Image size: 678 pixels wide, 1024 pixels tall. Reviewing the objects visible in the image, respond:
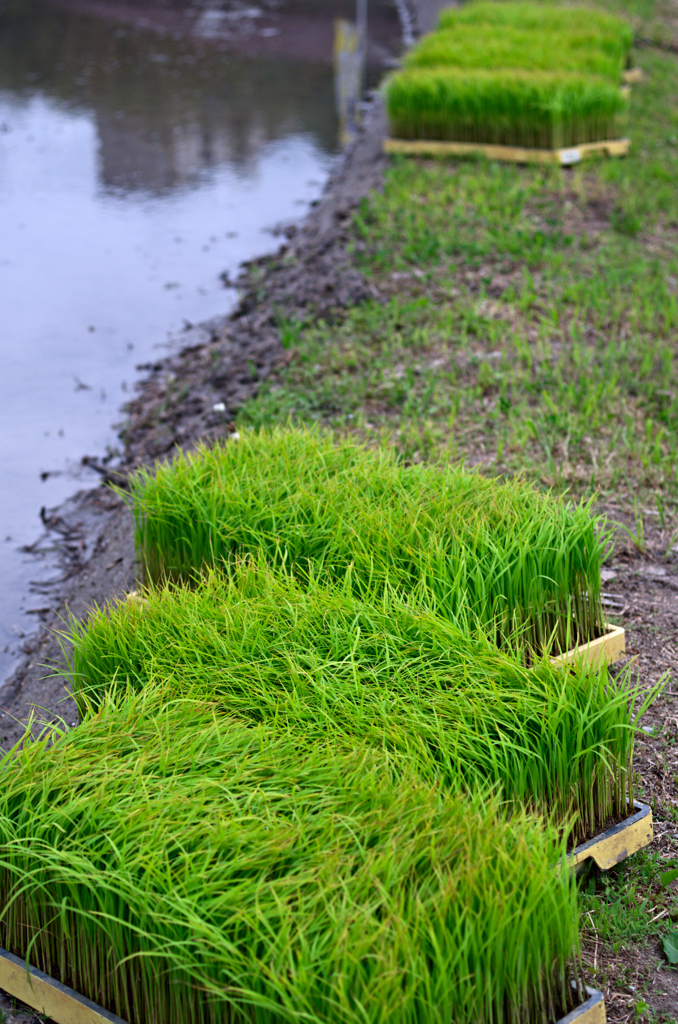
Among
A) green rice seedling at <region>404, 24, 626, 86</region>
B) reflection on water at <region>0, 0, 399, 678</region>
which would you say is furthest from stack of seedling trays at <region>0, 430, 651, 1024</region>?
green rice seedling at <region>404, 24, 626, 86</region>

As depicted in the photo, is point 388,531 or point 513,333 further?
point 513,333

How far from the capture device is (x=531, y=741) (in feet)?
6.73

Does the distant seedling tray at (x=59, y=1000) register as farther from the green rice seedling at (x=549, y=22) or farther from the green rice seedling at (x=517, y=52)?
the green rice seedling at (x=549, y=22)

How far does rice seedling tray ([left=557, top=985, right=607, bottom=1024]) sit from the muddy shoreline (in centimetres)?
150

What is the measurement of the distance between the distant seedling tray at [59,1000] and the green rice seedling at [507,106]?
6913 mm

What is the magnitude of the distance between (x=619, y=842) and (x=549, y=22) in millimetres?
10185

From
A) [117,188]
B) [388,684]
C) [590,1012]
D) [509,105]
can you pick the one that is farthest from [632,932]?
[117,188]

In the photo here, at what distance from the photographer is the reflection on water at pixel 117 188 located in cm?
505

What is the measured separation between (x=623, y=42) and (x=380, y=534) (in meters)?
9.31

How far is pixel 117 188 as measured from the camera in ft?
27.1

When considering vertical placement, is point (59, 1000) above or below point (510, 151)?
below

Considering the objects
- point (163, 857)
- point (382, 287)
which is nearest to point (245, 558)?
point (163, 857)

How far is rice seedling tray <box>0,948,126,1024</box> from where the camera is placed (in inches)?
69.3

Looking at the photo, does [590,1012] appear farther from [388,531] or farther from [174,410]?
[174,410]
